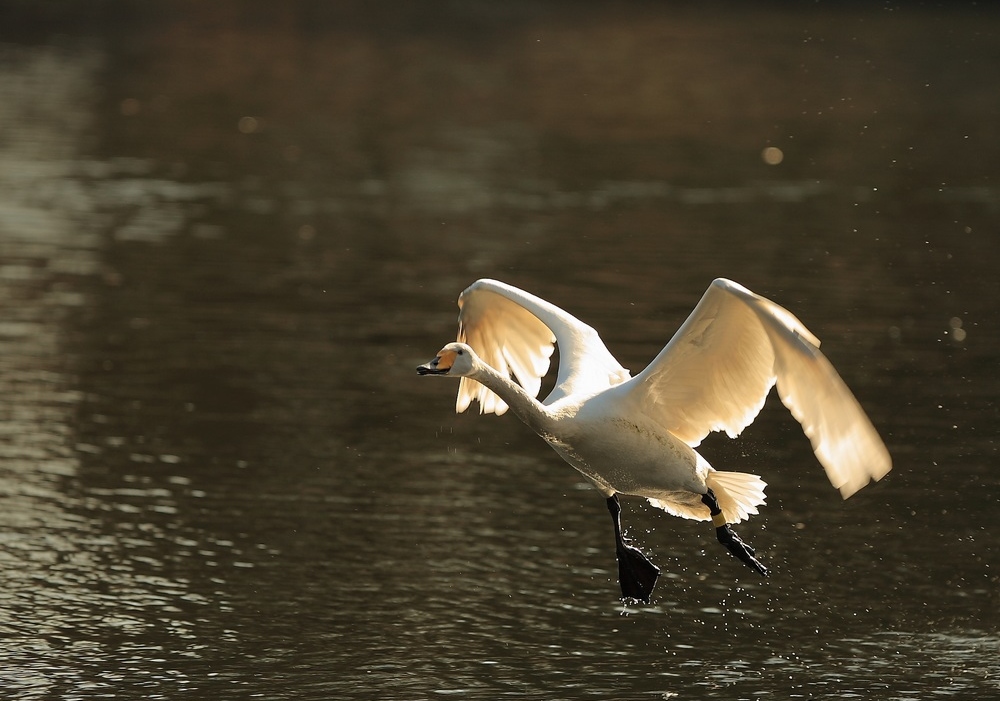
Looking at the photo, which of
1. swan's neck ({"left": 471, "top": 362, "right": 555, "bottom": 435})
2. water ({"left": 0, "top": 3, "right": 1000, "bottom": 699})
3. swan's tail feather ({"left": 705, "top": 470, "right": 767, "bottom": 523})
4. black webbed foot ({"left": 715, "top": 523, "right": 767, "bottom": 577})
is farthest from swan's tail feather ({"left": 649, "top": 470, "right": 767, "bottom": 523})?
swan's neck ({"left": 471, "top": 362, "right": 555, "bottom": 435})

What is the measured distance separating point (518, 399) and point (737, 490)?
1.52 metres

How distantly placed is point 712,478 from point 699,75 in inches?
1304

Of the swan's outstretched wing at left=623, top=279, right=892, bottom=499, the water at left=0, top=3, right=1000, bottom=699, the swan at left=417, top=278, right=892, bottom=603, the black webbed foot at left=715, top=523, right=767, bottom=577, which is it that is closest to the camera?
the swan's outstretched wing at left=623, top=279, right=892, bottom=499

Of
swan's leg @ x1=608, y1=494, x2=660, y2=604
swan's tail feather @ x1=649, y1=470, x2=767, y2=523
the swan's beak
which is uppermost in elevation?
the swan's beak

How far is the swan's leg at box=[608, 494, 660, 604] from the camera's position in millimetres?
9805

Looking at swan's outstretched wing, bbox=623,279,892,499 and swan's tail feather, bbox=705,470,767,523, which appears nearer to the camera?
swan's outstretched wing, bbox=623,279,892,499

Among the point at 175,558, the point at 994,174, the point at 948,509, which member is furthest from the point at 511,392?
the point at 994,174

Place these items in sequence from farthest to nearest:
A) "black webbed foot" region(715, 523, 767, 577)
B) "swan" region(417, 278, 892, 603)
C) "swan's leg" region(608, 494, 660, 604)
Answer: "swan's leg" region(608, 494, 660, 604) → "black webbed foot" region(715, 523, 767, 577) → "swan" region(417, 278, 892, 603)

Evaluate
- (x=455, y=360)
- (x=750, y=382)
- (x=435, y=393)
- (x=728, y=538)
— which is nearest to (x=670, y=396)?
(x=750, y=382)

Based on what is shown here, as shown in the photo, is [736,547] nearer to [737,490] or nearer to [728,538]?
[728,538]

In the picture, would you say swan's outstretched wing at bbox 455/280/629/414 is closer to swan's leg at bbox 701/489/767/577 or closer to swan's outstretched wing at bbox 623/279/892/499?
swan's outstretched wing at bbox 623/279/892/499

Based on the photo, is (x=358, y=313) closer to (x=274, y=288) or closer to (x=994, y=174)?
(x=274, y=288)

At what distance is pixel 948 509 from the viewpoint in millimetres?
11969

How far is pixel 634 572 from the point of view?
9.85 m
